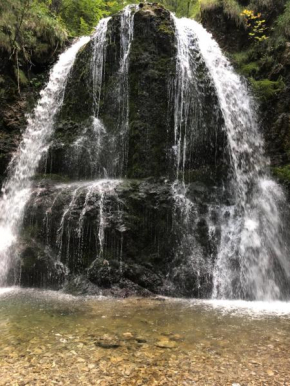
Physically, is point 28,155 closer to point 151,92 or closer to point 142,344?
point 151,92

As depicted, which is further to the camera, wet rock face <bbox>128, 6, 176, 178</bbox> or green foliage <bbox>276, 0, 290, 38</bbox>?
green foliage <bbox>276, 0, 290, 38</bbox>

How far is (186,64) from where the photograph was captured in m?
10.2

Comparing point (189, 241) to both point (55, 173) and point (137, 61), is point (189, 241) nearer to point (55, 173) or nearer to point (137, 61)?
point (55, 173)

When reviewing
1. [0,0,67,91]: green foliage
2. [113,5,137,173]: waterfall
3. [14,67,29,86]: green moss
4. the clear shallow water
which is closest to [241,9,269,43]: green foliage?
[113,5,137,173]: waterfall

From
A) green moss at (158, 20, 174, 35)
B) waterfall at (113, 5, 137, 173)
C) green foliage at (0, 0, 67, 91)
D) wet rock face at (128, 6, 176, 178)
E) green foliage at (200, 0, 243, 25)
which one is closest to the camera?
wet rock face at (128, 6, 176, 178)

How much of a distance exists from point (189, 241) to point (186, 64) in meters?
5.80

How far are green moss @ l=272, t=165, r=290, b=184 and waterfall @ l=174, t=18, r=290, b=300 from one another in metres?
0.23

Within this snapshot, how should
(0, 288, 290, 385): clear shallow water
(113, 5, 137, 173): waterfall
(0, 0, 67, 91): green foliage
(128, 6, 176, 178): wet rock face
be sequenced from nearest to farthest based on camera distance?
(0, 288, 290, 385): clear shallow water, (128, 6, 176, 178): wet rock face, (113, 5, 137, 173): waterfall, (0, 0, 67, 91): green foliage

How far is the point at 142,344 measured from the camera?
13.0 ft

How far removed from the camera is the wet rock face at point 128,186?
737cm

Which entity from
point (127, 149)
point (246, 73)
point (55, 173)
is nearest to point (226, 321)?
point (127, 149)

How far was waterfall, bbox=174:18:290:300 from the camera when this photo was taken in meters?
7.20

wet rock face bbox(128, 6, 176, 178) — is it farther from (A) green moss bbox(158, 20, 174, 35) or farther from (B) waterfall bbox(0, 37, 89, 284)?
(B) waterfall bbox(0, 37, 89, 284)

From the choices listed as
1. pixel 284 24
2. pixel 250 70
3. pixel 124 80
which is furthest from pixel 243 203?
pixel 284 24
